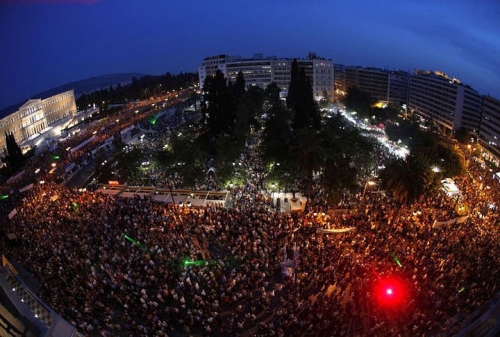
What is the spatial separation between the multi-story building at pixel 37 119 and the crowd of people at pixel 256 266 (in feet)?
144

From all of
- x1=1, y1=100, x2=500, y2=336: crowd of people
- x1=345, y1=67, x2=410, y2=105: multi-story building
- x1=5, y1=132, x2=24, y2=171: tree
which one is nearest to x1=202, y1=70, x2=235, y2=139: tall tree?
x1=1, y1=100, x2=500, y2=336: crowd of people

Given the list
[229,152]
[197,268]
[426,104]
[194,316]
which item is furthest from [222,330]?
[426,104]

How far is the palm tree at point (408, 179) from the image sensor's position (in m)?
25.6

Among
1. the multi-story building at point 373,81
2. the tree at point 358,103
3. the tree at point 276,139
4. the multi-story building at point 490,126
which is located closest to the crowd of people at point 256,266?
the tree at point 276,139

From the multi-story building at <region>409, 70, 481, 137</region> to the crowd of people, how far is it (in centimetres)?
4859

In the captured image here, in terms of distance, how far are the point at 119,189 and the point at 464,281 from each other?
28833 millimetres

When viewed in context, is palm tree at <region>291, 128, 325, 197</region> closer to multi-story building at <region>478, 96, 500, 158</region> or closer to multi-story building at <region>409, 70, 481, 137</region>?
multi-story building at <region>478, 96, 500, 158</region>

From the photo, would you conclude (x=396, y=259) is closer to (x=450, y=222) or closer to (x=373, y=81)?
(x=450, y=222)

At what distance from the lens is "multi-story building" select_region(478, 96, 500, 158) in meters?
60.2

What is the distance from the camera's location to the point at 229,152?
38.4m

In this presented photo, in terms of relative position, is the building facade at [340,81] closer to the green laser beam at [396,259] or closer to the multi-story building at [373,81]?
the multi-story building at [373,81]

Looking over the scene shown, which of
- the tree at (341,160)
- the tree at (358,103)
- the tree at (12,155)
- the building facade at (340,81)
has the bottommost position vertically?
the tree at (12,155)

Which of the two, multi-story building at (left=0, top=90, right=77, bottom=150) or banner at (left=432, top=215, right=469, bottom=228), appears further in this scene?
multi-story building at (left=0, top=90, right=77, bottom=150)

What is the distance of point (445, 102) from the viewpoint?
75.9 m
